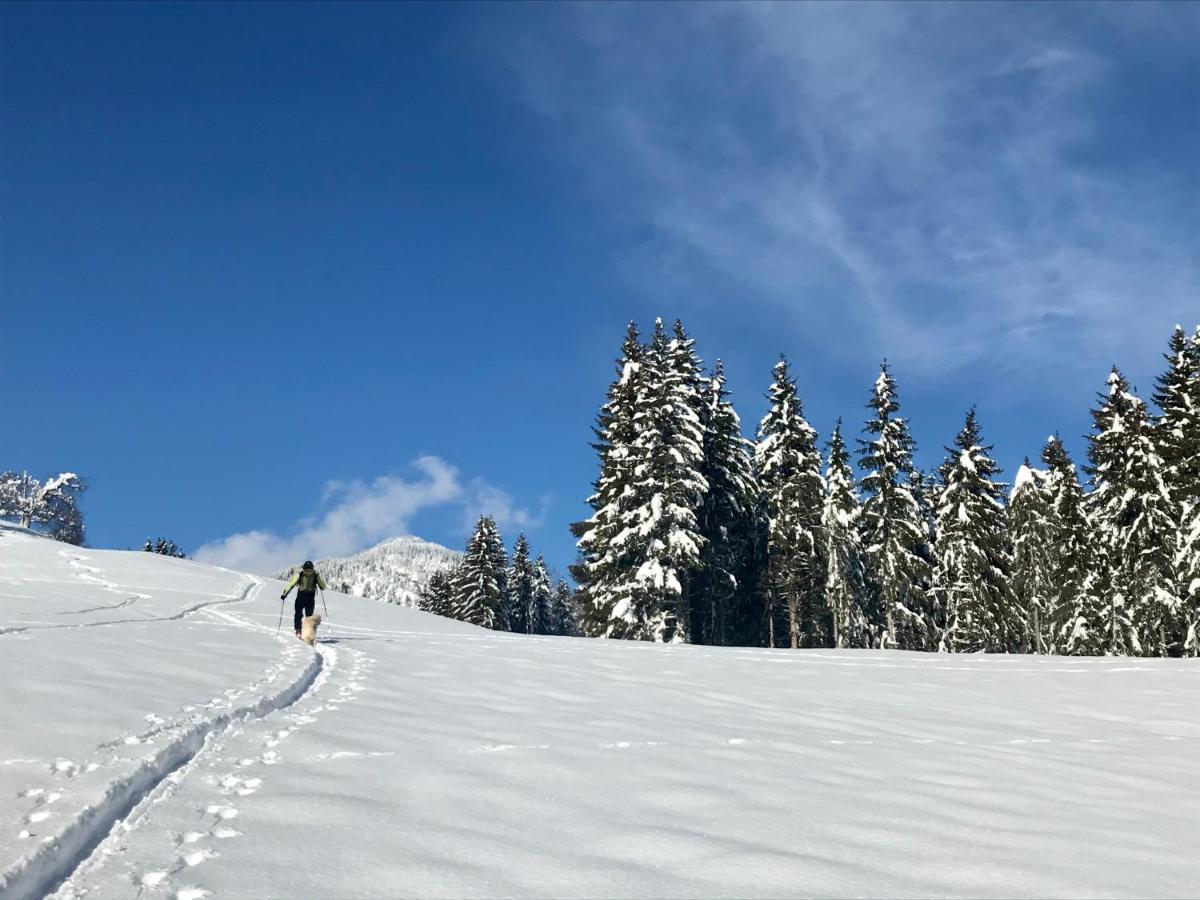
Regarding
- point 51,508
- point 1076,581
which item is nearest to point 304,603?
point 1076,581

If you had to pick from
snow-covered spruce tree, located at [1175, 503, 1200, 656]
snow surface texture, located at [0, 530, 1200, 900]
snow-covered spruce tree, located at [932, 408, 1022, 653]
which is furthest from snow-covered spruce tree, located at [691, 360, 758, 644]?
snow surface texture, located at [0, 530, 1200, 900]

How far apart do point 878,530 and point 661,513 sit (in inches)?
473

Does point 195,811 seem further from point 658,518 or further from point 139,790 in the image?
point 658,518

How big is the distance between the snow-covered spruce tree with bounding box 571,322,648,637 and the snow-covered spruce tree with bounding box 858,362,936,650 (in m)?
11.4

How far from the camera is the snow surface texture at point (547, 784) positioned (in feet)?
13.0

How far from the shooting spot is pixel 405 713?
8.62 m

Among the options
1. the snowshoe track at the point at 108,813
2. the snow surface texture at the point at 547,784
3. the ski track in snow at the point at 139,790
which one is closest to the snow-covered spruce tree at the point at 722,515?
the snow surface texture at the point at 547,784

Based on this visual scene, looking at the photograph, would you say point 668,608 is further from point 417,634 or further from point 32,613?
point 32,613

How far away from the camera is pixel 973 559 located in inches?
1432

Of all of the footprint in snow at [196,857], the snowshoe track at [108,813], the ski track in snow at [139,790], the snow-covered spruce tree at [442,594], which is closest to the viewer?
the snowshoe track at [108,813]

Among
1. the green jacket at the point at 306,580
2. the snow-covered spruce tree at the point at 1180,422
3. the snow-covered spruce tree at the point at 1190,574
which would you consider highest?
the snow-covered spruce tree at the point at 1180,422

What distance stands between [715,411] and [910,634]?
14173mm

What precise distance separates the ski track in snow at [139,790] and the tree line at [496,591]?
4346cm

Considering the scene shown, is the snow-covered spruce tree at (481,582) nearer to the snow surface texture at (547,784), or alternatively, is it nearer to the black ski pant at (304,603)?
the black ski pant at (304,603)
